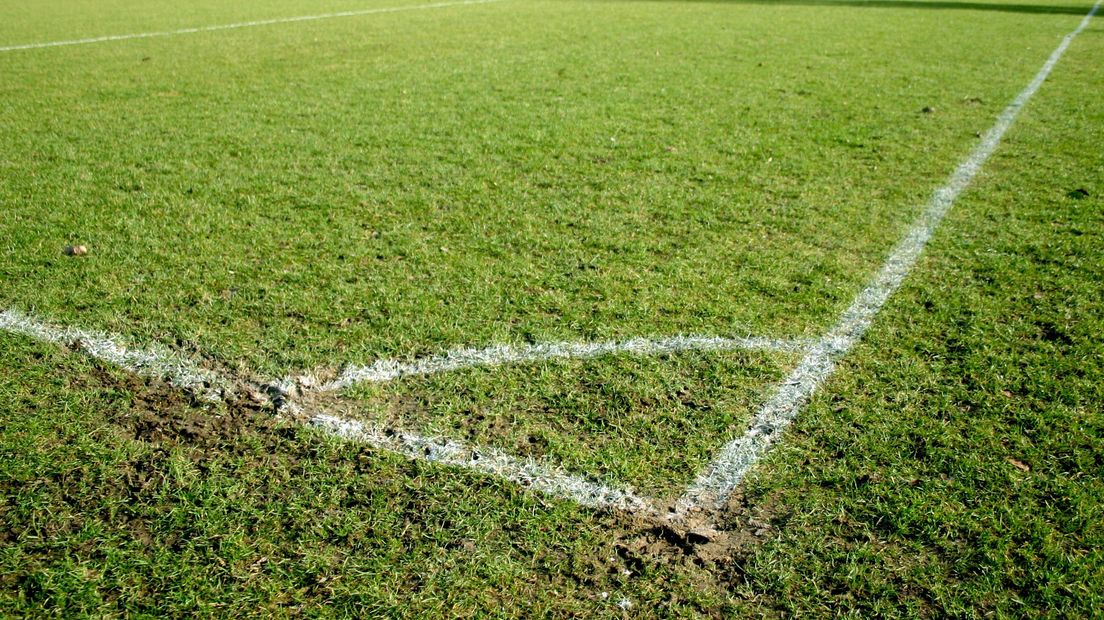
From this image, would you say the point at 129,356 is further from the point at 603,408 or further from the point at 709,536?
the point at 709,536

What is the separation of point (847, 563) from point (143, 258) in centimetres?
319

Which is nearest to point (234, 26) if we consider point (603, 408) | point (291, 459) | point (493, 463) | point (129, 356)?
point (129, 356)

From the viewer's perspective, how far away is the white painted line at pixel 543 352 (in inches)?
107

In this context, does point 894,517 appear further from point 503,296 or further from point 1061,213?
point 1061,213

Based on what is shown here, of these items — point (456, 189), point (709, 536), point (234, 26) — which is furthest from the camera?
point (234, 26)

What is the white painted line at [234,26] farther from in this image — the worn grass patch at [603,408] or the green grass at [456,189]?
the worn grass patch at [603,408]

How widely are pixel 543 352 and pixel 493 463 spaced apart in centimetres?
Answer: 65

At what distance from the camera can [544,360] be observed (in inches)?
110

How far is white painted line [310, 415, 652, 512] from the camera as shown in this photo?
2.18 metres

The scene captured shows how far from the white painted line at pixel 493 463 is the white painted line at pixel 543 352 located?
279 mm

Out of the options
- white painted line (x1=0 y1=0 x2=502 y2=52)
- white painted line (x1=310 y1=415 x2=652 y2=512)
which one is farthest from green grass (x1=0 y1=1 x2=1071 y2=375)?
white painted line (x1=0 y1=0 x2=502 y2=52)

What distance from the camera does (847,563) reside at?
1972 mm

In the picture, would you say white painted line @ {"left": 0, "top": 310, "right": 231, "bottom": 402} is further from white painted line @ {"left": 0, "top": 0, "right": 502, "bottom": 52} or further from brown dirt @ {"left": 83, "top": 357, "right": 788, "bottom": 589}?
white painted line @ {"left": 0, "top": 0, "right": 502, "bottom": 52}

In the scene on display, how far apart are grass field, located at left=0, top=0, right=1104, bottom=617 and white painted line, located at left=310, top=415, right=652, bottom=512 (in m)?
0.02
